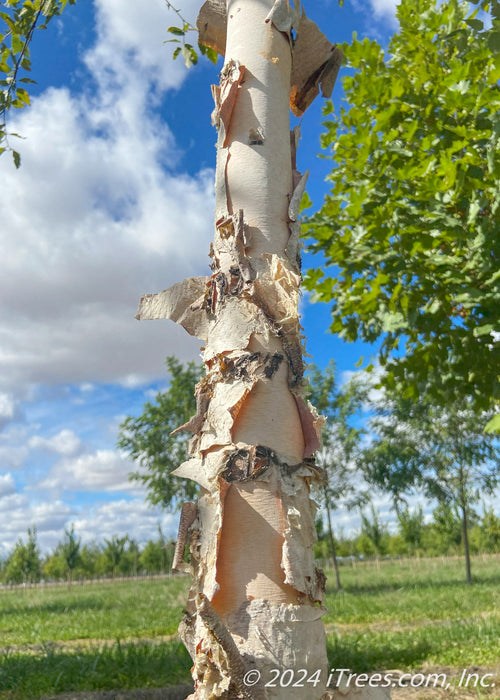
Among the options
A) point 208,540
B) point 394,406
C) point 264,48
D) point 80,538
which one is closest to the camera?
point 208,540

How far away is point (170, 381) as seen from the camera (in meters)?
15.5

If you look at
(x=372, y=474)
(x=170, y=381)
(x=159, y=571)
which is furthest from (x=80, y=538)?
(x=372, y=474)

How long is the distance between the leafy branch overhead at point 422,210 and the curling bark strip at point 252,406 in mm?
2234

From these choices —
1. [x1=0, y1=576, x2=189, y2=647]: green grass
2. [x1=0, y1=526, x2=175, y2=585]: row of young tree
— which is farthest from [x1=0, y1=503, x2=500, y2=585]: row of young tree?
[x1=0, y1=576, x2=189, y2=647]: green grass

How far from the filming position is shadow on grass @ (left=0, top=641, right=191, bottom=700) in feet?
12.1

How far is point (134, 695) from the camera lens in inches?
134

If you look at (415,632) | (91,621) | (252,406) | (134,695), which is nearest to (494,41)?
(252,406)

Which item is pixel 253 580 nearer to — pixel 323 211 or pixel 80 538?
pixel 323 211

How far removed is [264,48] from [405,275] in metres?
3.27

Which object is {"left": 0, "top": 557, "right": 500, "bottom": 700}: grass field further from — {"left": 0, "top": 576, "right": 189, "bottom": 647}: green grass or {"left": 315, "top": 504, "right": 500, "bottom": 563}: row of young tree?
{"left": 315, "top": 504, "right": 500, "bottom": 563}: row of young tree

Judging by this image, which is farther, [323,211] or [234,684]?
[323,211]

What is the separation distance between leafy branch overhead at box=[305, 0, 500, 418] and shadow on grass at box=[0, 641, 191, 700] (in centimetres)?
300

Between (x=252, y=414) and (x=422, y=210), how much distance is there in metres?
3.44

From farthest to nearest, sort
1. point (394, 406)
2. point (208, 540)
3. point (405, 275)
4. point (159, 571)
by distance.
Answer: point (159, 571)
point (394, 406)
point (405, 275)
point (208, 540)
